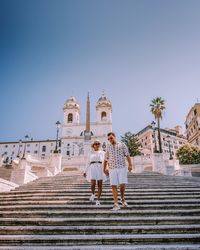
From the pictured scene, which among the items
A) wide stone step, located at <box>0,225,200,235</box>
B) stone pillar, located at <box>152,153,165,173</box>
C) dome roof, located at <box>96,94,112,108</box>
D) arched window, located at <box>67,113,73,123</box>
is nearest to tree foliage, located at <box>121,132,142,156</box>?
dome roof, located at <box>96,94,112,108</box>

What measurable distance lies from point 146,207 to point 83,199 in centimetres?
205

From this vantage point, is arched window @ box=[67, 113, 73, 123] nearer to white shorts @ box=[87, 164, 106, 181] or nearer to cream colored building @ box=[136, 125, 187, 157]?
cream colored building @ box=[136, 125, 187, 157]

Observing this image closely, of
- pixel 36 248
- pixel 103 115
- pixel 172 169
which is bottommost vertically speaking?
pixel 36 248

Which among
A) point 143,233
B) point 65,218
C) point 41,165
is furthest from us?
point 41,165

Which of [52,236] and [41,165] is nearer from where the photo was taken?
[52,236]

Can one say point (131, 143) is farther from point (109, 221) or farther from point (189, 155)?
point (109, 221)

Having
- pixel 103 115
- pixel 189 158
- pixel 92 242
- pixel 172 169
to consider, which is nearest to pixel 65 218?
pixel 92 242

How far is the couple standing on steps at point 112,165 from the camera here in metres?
5.66

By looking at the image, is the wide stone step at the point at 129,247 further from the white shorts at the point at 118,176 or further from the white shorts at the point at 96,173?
the white shorts at the point at 96,173

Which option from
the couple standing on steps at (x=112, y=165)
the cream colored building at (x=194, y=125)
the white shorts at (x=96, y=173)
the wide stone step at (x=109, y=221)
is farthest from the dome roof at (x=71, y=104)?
the wide stone step at (x=109, y=221)

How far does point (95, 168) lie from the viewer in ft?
21.0

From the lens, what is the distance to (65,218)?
17.5 ft

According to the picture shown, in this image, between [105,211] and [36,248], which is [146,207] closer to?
[105,211]

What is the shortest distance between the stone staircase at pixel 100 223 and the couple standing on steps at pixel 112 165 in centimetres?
62
